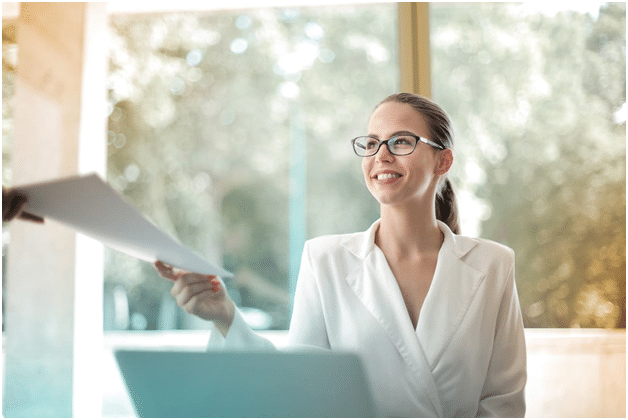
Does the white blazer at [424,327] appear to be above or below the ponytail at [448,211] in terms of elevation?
below

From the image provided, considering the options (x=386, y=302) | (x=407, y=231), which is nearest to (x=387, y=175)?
(x=407, y=231)

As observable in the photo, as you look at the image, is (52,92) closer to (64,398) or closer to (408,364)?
(64,398)

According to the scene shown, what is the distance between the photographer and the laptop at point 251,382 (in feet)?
2.14

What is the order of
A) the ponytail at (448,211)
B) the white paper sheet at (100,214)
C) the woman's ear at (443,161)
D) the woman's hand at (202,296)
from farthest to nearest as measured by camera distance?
1. the ponytail at (448,211)
2. the woman's ear at (443,161)
3. the woman's hand at (202,296)
4. the white paper sheet at (100,214)

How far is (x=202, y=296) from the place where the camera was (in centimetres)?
106

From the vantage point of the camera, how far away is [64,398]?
8.61 feet

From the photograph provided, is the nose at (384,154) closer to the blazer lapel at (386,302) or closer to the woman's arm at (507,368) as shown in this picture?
the blazer lapel at (386,302)

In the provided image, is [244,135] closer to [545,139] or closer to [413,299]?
[545,139]

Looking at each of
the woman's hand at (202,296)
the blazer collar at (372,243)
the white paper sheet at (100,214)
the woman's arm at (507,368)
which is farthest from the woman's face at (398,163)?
the white paper sheet at (100,214)

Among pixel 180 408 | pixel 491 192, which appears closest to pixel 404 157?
pixel 180 408

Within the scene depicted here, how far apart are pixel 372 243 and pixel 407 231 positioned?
105mm

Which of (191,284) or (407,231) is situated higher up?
(407,231)

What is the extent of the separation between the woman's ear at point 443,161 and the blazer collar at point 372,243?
173 mm

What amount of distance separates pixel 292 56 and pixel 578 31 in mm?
1540
